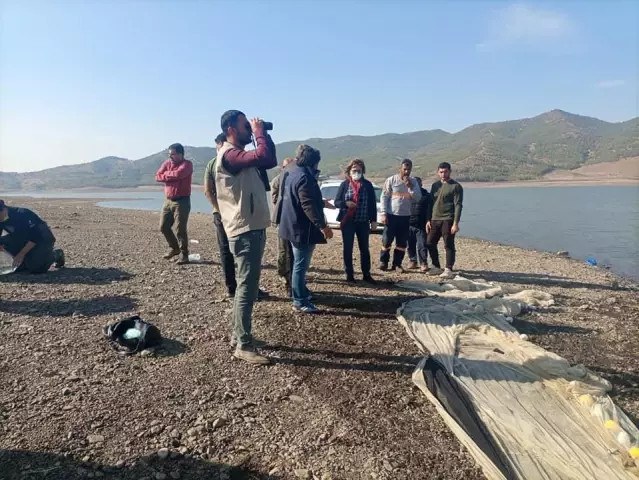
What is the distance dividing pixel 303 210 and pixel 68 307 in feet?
10.3

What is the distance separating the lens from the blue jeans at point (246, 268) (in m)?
3.81

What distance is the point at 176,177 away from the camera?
7.91 m

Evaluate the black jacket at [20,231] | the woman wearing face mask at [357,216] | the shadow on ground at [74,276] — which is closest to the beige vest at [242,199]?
the woman wearing face mask at [357,216]

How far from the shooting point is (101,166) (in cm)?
19475

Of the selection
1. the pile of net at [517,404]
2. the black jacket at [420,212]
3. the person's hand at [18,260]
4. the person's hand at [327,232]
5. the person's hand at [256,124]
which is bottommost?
the pile of net at [517,404]

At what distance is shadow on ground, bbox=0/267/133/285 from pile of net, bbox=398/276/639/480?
15.5ft

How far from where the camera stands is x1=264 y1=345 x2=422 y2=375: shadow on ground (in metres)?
3.98

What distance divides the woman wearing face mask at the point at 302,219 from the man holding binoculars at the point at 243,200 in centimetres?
131

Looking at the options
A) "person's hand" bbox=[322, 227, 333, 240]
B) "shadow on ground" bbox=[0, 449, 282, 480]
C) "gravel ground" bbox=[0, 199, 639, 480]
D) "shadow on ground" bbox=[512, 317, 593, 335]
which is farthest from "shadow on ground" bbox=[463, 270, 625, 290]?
"shadow on ground" bbox=[0, 449, 282, 480]

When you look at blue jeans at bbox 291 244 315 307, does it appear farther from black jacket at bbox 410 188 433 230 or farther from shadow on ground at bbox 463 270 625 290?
shadow on ground at bbox 463 270 625 290

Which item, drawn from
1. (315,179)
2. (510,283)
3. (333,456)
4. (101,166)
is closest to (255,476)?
(333,456)

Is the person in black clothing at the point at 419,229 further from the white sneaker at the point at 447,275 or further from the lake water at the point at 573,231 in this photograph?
the lake water at the point at 573,231

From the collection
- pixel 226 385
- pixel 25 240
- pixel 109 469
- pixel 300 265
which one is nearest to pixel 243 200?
pixel 226 385

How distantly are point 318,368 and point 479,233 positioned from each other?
17769 millimetres
